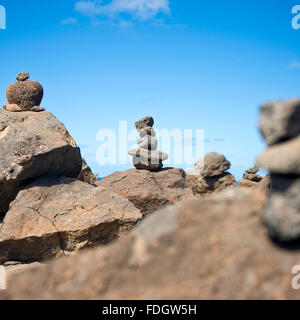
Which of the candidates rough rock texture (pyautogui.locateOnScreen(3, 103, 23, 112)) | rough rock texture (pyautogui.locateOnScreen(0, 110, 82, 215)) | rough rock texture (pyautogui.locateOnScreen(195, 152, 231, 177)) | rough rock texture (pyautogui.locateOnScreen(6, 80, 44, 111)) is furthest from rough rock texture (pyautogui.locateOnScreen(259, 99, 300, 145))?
rough rock texture (pyautogui.locateOnScreen(6, 80, 44, 111))

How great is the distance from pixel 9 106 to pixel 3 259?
511 cm

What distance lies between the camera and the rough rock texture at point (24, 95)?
39.8ft

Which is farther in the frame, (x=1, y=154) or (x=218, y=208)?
(x=1, y=154)

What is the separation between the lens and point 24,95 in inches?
478

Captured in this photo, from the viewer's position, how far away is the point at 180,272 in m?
3.65

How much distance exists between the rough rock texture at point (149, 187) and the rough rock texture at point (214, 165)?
26.4 ft

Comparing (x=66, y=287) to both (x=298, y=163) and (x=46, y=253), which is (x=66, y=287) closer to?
(x=298, y=163)

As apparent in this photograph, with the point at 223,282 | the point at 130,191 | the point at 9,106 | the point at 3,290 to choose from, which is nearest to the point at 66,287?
the point at 3,290

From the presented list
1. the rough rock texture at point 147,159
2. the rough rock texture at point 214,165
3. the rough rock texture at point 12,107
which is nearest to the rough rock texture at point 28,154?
the rough rock texture at point 12,107

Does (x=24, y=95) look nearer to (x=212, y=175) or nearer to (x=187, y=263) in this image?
(x=212, y=175)

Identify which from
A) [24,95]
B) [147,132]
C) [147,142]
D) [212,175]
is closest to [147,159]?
[147,142]

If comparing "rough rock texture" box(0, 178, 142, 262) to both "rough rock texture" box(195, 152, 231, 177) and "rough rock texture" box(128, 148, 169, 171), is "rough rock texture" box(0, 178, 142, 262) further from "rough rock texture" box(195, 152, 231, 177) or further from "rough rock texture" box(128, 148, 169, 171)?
"rough rock texture" box(128, 148, 169, 171)

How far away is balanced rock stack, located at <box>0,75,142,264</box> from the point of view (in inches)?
338

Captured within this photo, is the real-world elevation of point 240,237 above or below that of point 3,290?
above
